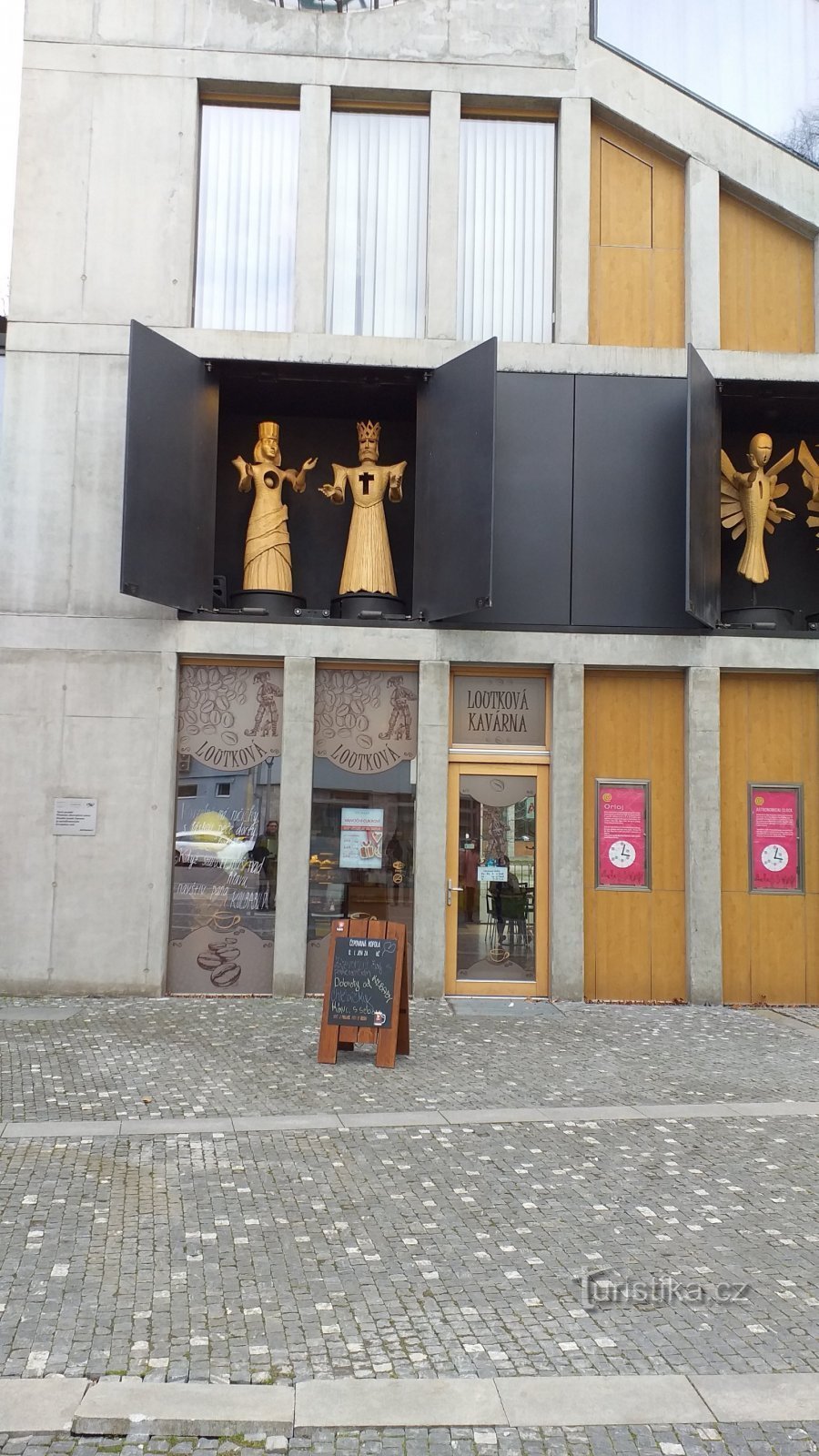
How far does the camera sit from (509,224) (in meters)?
11.9

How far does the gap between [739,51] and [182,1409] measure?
14.0 meters

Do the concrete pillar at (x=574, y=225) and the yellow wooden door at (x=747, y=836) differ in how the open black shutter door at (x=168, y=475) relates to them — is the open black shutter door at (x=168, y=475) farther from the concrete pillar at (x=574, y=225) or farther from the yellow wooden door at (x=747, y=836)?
the yellow wooden door at (x=747, y=836)

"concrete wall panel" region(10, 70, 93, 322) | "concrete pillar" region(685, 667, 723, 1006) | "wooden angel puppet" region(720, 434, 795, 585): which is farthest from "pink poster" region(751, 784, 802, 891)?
"concrete wall panel" region(10, 70, 93, 322)

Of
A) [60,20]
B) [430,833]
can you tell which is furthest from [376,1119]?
[60,20]

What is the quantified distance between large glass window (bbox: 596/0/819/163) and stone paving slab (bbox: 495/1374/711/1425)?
498 inches

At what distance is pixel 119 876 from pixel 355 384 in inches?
223

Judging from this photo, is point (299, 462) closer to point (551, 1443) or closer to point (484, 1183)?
point (484, 1183)

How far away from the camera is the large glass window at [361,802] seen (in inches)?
436

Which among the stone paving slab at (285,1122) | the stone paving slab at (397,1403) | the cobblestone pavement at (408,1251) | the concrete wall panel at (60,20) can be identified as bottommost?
the stone paving slab at (397,1403)

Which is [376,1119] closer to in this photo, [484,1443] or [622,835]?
[484,1443]

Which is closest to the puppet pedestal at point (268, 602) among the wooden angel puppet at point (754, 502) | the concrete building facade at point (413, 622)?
the concrete building facade at point (413, 622)

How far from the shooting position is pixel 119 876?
35.7 ft

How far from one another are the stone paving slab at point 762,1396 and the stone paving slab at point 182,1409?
147 centimetres

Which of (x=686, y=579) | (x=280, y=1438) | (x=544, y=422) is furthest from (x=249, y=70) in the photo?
(x=280, y=1438)
